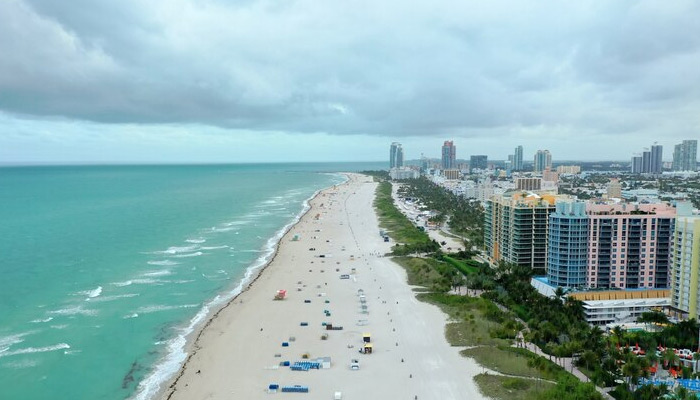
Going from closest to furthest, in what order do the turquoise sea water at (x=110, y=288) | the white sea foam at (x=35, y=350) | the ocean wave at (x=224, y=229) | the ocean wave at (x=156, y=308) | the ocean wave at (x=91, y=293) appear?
the turquoise sea water at (x=110, y=288) → the white sea foam at (x=35, y=350) → the ocean wave at (x=156, y=308) → the ocean wave at (x=91, y=293) → the ocean wave at (x=224, y=229)

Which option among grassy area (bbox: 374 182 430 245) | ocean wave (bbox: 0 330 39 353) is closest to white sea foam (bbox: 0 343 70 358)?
ocean wave (bbox: 0 330 39 353)

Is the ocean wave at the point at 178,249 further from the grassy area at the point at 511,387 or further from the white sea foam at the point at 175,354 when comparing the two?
the grassy area at the point at 511,387

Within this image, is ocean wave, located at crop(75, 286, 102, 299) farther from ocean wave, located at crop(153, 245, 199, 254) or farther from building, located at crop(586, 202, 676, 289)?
building, located at crop(586, 202, 676, 289)

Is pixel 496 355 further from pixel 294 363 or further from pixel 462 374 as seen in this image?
pixel 294 363

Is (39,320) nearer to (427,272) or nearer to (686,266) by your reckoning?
(427,272)

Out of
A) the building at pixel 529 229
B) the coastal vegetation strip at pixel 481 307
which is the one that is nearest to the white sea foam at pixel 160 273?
the coastal vegetation strip at pixel 481 307

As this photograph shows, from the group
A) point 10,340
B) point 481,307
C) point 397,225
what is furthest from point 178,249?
point 481,307

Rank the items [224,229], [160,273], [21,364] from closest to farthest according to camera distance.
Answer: [21,364], [160,273], [224,229]
